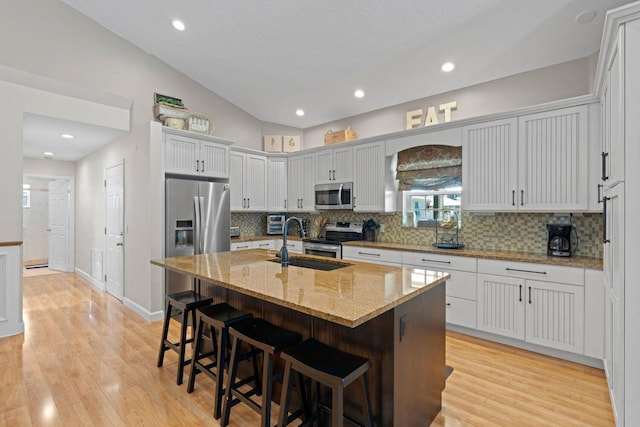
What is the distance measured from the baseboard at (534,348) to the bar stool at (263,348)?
229cm

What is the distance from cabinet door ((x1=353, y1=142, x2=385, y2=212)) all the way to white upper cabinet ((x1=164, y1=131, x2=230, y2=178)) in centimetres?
195

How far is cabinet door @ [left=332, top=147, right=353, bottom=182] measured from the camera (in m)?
4.67

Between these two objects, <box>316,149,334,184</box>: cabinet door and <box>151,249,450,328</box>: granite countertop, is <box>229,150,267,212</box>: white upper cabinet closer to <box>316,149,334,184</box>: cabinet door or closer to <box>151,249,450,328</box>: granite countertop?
<box>316,149,334,184</box>: cabinet door

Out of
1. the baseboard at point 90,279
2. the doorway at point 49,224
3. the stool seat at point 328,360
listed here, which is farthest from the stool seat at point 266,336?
the doorway at point 49,224

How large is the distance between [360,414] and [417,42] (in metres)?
3.30

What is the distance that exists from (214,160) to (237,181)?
1.94ft

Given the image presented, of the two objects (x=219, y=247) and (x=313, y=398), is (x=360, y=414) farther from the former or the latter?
(x=219, y=247)

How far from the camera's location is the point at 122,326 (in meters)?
3.70

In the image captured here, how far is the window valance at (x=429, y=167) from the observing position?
388 cm

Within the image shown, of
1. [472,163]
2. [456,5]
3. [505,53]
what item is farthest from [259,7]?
[472,163]

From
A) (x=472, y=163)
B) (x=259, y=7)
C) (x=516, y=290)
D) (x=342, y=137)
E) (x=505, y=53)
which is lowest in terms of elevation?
(x=516, y=290)

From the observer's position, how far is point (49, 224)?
24.3ft

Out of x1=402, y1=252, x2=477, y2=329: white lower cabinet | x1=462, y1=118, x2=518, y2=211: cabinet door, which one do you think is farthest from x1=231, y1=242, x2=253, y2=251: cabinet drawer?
x1=462, y1=118, x2=518, y2=211: cabinet door

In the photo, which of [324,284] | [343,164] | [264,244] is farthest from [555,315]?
[264,244]
